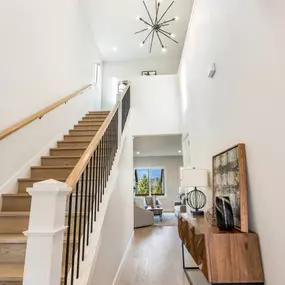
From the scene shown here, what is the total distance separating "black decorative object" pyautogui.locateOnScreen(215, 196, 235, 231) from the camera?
207 centimetres

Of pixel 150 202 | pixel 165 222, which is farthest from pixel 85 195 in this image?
pixel 150 202

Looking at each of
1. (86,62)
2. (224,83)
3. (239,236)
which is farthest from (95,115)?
(239,236)

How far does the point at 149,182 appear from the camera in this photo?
490 inches

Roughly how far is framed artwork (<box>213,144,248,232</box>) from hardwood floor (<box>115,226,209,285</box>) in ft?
4.19

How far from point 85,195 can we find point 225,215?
122 centimetres

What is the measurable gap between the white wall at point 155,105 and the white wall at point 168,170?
20.7ft

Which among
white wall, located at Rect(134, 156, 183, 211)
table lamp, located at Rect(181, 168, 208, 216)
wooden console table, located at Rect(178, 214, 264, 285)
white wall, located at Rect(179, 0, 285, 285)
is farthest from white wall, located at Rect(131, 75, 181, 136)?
white wall, located at Rect(134, 156, 183, 211)

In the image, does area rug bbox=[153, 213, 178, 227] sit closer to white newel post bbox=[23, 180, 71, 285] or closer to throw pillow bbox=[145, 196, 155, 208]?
throw pillow bbox=[145, 196, 155, 208]

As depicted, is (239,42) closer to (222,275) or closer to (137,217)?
(222,275)

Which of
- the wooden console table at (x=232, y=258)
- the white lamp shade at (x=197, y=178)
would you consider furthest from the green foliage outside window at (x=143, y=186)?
the wooden console table at (x=232, y=258)

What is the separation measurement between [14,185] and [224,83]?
2759 mm

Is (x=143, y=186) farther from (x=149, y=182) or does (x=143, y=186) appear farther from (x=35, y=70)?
(x=35, y=70)

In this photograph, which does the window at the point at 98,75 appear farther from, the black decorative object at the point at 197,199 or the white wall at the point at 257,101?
the black decorative object at the point at 197,199

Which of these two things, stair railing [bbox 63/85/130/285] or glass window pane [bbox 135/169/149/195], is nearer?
stair railing [bbox 63/85/130/285]
